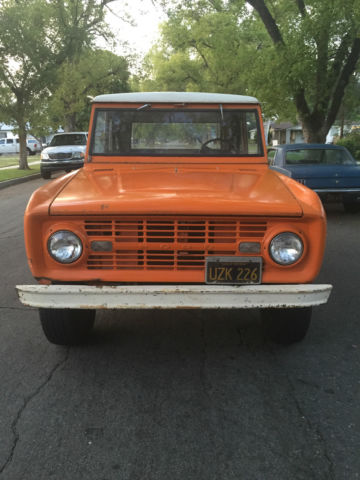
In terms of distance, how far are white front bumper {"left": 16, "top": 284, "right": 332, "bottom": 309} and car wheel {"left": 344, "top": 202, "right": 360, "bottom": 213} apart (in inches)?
282

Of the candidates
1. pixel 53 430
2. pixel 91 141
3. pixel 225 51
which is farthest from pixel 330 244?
pixel 225 51

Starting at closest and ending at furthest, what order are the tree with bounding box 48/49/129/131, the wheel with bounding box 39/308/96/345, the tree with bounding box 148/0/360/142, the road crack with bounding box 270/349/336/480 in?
the road crack with bounding box 270/349/336/480 < the wheel with bounding box 39/308/96/345 < the tree with bounding box 148/0/360/142 < the tree with bounding box 48/49/129/131

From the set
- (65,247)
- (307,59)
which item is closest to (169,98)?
(65,247)

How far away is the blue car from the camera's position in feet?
28.9

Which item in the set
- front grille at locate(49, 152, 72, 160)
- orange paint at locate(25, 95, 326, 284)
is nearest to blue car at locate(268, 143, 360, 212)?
orange paint at locate(25, 95, 326, 284)

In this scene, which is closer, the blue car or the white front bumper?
the white front bumper

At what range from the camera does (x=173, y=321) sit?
3.96m

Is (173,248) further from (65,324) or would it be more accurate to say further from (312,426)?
(312,426)

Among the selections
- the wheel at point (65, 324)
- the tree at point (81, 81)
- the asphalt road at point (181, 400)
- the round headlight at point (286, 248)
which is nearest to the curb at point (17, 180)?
the tree at point (81, 81)

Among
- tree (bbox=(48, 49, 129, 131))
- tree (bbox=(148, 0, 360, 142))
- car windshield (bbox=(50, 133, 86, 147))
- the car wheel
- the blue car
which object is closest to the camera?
the blue car

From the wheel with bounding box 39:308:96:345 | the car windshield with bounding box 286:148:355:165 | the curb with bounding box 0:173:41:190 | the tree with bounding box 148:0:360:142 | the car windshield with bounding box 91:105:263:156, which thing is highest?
the tree with bounding box 148:0:360:142

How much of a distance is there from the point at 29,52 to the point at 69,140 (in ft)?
12.2

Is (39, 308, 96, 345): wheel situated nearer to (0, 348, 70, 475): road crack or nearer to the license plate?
(0, 348, 70, 475): road crack

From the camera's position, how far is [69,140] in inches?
769
